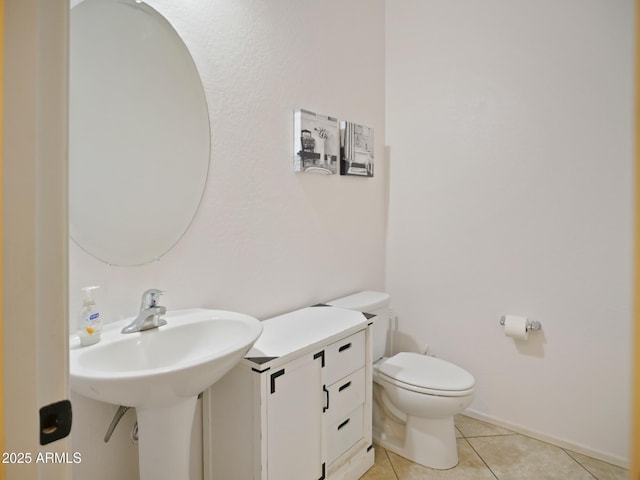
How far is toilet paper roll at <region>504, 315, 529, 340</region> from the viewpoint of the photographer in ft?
7.01

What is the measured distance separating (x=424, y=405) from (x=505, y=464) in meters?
0.55

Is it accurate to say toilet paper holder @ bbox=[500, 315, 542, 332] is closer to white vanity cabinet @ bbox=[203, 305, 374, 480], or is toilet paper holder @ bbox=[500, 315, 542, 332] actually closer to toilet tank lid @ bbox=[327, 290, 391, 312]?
toilet tank lid @ bbox=[327, 290, 391, 312]

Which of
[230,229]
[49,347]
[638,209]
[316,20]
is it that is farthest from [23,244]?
[316,20]

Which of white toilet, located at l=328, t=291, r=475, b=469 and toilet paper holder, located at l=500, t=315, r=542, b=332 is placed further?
toilet paper holder, located at l=500, t=315, r=542, b=332

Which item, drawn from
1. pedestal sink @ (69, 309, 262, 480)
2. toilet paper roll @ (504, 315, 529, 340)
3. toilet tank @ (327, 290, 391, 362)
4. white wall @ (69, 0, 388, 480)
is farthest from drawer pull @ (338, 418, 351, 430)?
toilet paper roll @ (504, 315, 529, 340)

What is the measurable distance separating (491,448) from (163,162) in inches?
86.4

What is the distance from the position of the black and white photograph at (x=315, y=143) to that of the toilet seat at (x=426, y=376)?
1147 millimetres

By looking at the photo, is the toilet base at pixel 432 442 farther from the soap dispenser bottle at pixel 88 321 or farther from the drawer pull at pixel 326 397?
the soap dispenser bottle at pixel 88 321

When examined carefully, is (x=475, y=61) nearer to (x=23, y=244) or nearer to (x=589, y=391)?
(x=589, y=391)

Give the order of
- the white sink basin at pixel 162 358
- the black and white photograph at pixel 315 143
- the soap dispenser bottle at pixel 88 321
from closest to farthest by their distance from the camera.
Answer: the white sink basin at pixel 162 358
the soap dispenser bottle at pixel 88 321
the black and white photograph at pixel 315 143

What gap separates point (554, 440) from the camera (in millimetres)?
2111

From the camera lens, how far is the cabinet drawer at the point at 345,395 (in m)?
1.67

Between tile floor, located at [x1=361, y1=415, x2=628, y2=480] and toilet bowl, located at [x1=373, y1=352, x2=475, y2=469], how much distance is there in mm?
62

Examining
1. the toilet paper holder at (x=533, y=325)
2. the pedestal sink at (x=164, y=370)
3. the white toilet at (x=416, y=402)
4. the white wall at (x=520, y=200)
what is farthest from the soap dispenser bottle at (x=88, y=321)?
the toilet paper holder at (x=533, y=325)
